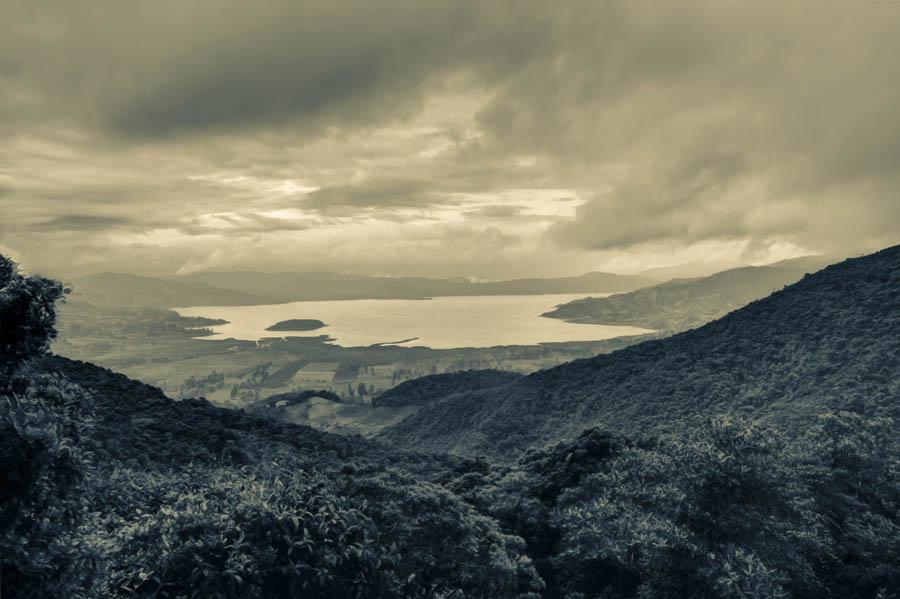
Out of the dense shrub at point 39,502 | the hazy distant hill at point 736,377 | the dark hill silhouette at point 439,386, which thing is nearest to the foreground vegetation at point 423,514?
the dense shrub at point 39,502

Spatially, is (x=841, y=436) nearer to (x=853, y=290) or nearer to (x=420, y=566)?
(x=420, y=566)

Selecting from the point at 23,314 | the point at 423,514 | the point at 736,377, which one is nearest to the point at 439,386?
the point at 736,377

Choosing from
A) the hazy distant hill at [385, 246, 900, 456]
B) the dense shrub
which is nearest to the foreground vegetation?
the dense shrub

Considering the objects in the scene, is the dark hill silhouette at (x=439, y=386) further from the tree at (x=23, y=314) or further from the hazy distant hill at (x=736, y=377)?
the tree at (x=23, y=314)

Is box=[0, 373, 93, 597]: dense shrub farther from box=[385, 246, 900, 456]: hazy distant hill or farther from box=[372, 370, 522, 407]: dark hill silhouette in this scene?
box=[372, 370, 522, 407]: dark hill silhouette

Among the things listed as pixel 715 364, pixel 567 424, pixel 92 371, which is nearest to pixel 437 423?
pixel 567 424

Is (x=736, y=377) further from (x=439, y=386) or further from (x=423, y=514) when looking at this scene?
(x=439, y=386)
